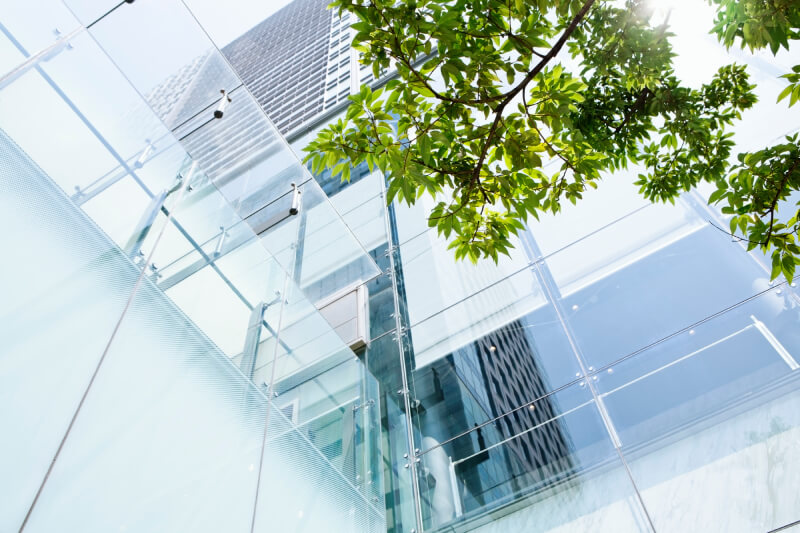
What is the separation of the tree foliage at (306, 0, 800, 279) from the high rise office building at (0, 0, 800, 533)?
1.69 metres

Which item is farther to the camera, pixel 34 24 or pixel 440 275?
pixel 440 275

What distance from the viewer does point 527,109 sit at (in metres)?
2.74

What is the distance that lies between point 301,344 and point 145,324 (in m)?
1.90

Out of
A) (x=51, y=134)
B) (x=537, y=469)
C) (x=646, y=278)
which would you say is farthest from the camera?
(x=646, y=278)

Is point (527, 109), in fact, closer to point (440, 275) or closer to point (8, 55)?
point (8, 55)

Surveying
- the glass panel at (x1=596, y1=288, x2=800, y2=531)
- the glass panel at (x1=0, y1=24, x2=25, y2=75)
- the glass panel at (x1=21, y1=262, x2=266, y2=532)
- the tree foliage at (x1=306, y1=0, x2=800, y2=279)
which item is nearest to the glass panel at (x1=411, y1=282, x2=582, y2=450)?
the glass panel at (x1=596, y1=288, x2=800, y2=531)

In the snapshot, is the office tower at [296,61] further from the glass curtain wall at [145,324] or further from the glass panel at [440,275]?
the glass curtain wall at [145,324]

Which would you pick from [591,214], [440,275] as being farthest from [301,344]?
[591,214]

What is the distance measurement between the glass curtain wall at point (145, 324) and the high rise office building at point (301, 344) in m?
0.02

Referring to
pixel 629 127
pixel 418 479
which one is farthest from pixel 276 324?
pixel 629 127

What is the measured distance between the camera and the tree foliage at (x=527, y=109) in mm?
2439

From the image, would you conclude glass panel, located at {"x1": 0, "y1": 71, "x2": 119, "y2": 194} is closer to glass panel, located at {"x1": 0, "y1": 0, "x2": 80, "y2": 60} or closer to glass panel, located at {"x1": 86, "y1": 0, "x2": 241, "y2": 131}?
glass panel, located at {"x1": 0, "y1": 0, "x2": 80, "y2": 60}

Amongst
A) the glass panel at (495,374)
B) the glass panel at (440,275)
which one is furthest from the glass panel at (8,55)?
the glass panel at (440,275)

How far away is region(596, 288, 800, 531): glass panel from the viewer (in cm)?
392
